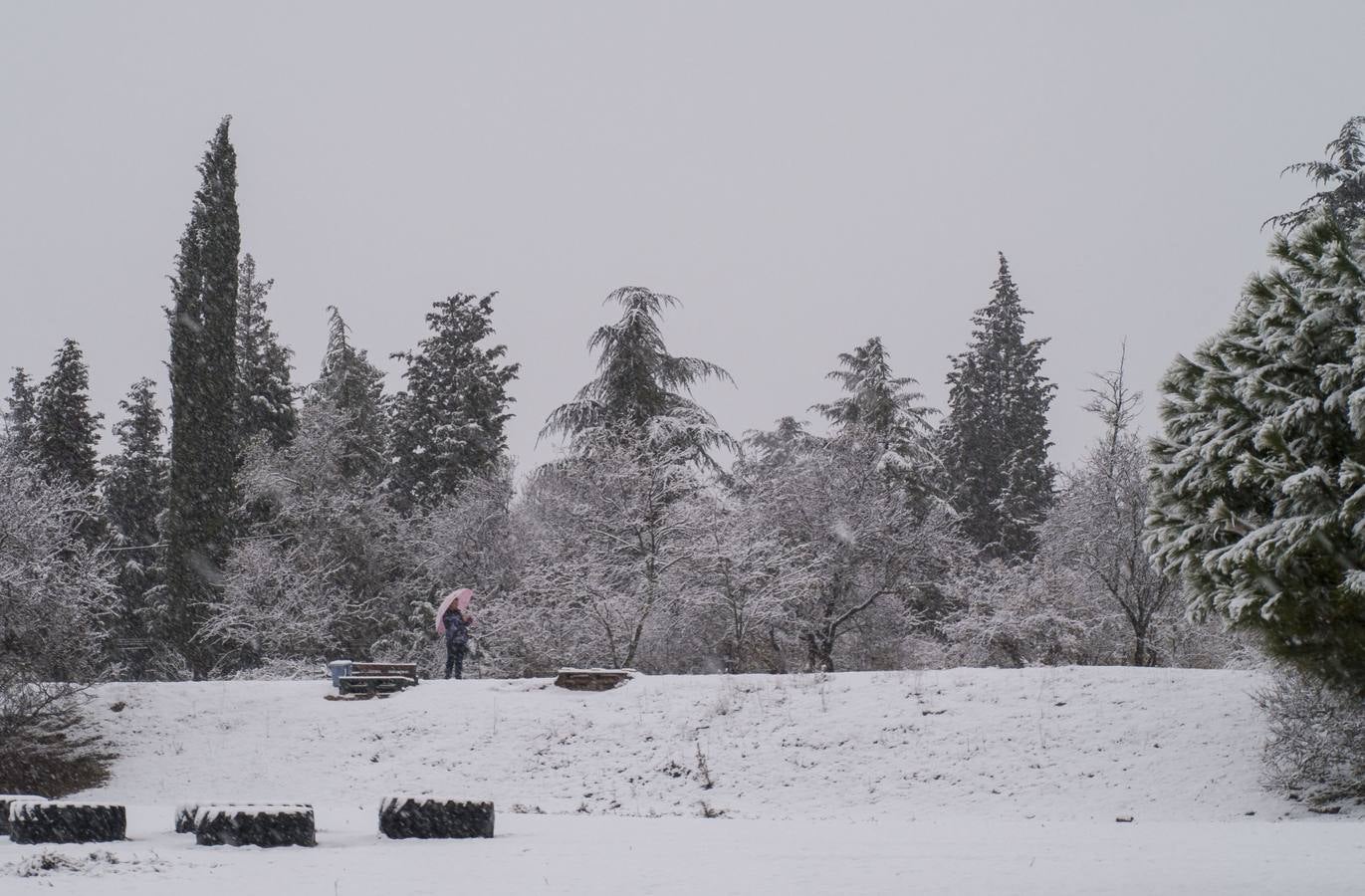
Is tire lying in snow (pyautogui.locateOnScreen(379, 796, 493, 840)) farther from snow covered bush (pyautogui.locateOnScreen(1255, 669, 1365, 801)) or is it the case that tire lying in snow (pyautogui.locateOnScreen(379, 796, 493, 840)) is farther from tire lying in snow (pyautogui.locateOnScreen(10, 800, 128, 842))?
snow covered bush (pyautogui.locateOnScreen(1255, 669, 1365, 801))

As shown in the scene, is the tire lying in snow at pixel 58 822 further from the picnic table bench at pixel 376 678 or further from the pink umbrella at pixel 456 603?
the pink umbrella at pixel 456 603

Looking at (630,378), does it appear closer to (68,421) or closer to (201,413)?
(201,413)

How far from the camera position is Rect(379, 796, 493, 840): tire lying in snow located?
10.0 meters

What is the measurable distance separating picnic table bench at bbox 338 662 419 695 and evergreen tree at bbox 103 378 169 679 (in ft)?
88.0

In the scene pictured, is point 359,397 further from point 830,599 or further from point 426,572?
point 830,599

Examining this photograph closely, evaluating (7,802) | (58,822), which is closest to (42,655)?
(7,802)

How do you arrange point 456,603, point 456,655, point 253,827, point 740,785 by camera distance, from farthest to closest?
point 456,655 < point 456,603 < point 740,785 < point 253,827

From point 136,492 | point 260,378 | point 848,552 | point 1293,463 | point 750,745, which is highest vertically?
point 260,378

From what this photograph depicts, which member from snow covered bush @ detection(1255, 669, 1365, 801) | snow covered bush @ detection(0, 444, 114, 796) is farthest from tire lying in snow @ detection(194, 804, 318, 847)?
snow covered bush @ detection(1255, 669, 1365, 801)

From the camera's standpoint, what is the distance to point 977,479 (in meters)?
46.0

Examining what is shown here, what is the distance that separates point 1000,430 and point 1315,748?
34.4 meters

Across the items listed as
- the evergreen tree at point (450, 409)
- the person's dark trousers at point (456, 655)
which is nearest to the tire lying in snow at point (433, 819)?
the person's dark trousers at point (456, 655)

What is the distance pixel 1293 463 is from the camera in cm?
802

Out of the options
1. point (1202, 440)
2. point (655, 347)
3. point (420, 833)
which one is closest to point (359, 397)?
point (655, 347)
